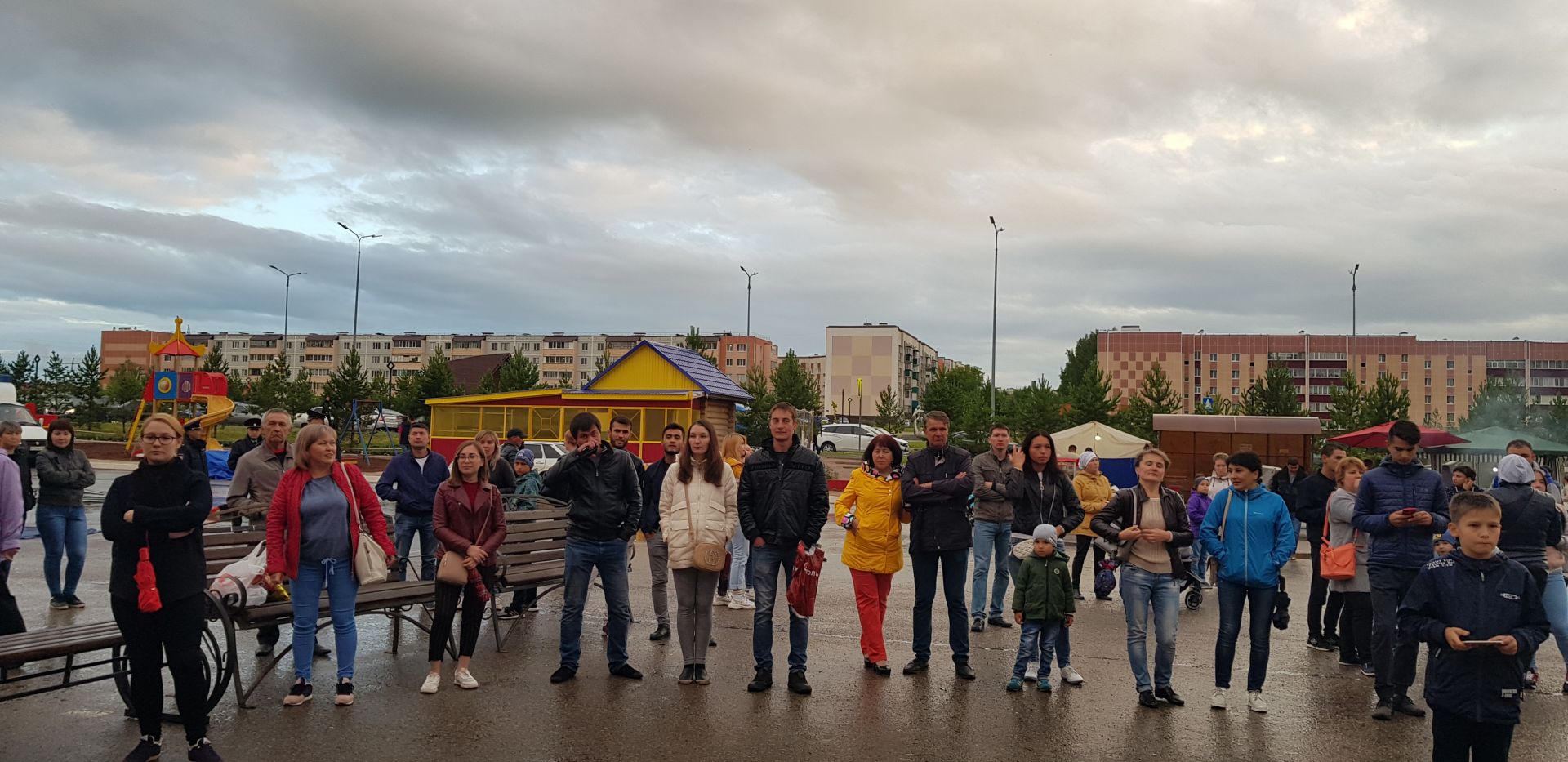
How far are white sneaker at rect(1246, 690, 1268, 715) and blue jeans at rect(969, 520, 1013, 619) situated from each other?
3.01 m

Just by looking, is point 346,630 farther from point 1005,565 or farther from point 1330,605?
point 1330,605

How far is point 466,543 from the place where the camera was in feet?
22.2

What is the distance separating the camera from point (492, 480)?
10258 millimetres

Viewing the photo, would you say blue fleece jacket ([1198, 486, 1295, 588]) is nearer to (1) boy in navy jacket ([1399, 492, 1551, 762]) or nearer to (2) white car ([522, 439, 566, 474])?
(1) boy in navy jacket ([1399, 492, 1551, 762])

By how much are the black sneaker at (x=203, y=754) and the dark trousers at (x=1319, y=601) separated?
8.04 meters

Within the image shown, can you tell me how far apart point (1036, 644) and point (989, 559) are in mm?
2472

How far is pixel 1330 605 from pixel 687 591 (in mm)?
5608

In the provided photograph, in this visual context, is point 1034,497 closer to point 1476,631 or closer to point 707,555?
point 707,555

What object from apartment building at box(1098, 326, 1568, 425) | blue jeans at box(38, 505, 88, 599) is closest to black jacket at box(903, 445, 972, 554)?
blue jeans at box(38, 505, 88, 599)

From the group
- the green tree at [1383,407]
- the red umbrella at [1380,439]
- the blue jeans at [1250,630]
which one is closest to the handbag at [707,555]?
the blue jeans at [1250,630]

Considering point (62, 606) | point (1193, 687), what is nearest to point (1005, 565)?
point (1193, 687)

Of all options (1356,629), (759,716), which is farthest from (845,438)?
(759,716)

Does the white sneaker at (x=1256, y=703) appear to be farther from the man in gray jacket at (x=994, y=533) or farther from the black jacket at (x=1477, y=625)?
the man in gray jacket at (x=994, y=533)

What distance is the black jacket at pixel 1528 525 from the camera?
7.15m
